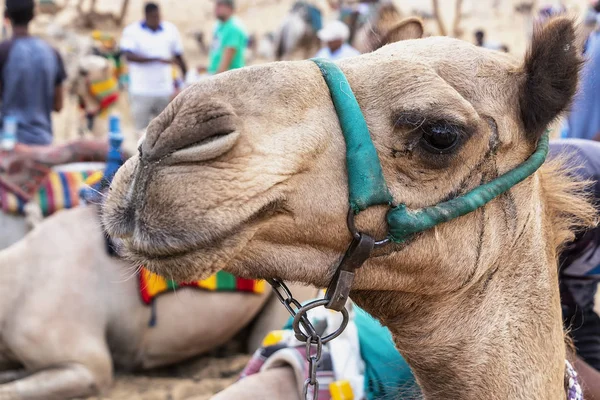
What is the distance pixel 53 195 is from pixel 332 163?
12.9 feet

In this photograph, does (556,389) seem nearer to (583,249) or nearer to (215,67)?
(583,249)

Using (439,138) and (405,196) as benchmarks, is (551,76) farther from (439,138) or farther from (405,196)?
(405,196)

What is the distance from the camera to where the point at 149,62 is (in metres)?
8.66

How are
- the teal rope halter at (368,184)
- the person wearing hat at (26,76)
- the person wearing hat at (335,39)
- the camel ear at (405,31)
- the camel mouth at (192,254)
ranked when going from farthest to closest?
1. the person wearing hat at (335,39)
2. the person wearing hat at (26,76)
3. the camel ear at (405,31)
4. the teal rope halter at (368,184)
5. the camel mouth at (192,254)

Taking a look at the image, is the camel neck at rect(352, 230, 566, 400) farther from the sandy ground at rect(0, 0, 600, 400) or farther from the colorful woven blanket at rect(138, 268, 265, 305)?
the sandy ground at rect(0, 0, 600, 400)

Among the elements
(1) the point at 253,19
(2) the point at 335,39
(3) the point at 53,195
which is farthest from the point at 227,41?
(1) the point at 253,19

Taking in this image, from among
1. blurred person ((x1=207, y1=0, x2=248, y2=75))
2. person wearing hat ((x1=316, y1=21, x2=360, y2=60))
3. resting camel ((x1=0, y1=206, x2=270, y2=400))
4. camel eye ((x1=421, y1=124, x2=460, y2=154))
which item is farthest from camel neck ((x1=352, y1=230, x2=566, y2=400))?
person wearing hat ((x1=316, y1=21, x2=360, y2=60))

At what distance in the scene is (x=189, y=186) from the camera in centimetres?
163

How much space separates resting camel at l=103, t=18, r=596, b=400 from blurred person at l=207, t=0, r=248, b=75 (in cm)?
656

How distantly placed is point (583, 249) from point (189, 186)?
5.13 feet

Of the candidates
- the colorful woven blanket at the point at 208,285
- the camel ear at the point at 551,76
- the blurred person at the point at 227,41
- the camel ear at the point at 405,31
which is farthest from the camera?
the blurred person at the point at 227,41

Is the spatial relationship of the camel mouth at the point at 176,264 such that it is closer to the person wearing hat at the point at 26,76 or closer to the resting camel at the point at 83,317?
the resting camel at the point at 83,317

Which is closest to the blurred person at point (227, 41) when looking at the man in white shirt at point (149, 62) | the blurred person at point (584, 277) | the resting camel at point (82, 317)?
the man in white shirt at point (149, 62)

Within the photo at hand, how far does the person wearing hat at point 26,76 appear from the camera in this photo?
6.20 m
